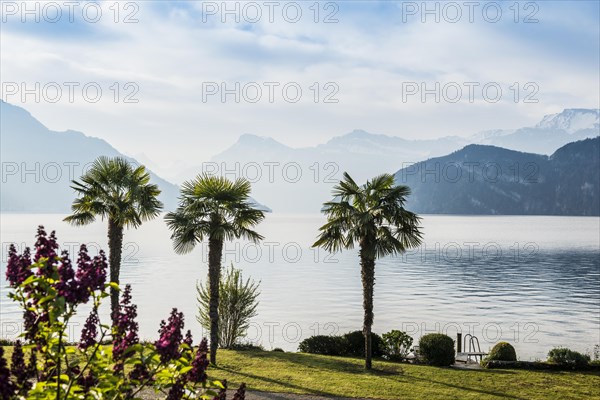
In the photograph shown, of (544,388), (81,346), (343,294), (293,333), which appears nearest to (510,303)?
(343,294)

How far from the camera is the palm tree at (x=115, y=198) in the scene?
31594 mm

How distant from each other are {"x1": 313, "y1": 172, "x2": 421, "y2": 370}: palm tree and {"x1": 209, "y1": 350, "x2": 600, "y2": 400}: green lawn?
215 cm

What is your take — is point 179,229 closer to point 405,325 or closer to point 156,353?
point 156,353

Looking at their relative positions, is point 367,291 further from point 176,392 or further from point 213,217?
point 176,392

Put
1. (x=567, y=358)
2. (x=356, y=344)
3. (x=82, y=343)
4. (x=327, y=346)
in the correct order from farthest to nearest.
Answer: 1. (x=356, y=344)
2. (x=327, y=346)
3. (x=567, y=358)
4. (x=82, y=343)

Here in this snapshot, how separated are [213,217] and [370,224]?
289 inches

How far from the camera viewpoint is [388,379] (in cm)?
2534

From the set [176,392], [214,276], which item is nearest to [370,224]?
[214,276]

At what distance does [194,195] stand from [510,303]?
6568 cm

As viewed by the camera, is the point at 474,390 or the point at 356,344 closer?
the point at 474,390

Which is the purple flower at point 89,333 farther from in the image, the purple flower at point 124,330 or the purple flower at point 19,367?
the purple flower at point 19,367

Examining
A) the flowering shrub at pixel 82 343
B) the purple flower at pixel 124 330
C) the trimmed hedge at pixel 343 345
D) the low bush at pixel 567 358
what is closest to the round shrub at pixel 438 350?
the trimmed hedge at pixel 343 345

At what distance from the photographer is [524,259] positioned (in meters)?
144

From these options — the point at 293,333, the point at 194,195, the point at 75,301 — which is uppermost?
the point at 194,195
